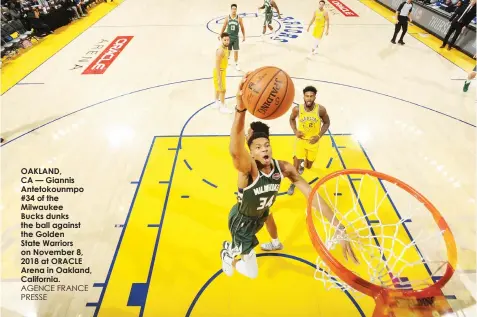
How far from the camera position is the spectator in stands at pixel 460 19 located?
8680 millimetres

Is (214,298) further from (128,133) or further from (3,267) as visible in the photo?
(128,133)

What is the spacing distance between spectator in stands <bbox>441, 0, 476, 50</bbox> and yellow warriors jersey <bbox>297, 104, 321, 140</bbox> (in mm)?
7963

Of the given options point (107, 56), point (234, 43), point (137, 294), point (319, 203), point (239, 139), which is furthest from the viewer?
point (107, 56)

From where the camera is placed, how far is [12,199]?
15.6 feet

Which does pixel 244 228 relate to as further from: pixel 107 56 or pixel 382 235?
pixel 107 56

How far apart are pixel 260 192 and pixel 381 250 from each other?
6.76 feet

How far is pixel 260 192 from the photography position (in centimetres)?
276

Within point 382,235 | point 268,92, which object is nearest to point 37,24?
point 268,92

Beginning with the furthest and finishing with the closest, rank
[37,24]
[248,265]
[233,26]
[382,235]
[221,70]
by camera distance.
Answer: [37,24] → [233,26] → [221,70] → [382,235] → [248,265]

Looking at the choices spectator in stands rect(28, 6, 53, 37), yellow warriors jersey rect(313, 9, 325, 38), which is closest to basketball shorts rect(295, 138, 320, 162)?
yellow warriors jersey rect(313, 9, 325, 38)

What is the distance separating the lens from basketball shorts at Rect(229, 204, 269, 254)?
303cm

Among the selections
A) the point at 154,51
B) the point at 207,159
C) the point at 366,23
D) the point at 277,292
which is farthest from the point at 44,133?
the point at 366,23

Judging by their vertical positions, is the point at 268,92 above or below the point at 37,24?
above

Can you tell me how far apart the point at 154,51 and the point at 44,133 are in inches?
199
